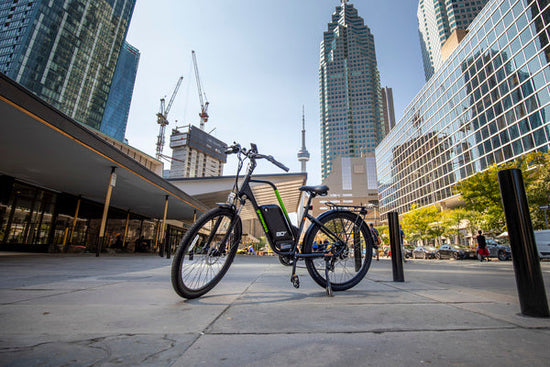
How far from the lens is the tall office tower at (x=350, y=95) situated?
469 ft

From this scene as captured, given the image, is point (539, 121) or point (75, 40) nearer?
point (539, 121)

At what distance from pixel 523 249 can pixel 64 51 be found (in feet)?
326

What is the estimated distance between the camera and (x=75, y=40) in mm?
75562

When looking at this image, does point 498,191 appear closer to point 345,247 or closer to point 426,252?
point 426,252

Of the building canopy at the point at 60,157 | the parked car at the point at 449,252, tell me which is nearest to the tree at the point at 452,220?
the parked car at the point at 449,252

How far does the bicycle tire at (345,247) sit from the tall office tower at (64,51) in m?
84.6

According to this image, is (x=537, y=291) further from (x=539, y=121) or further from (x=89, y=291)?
(x=539, y=121)

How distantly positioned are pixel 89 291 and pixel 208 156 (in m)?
162

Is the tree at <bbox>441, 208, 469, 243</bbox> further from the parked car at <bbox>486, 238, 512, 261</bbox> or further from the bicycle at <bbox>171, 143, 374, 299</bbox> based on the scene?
the bicycle at <bbox>171, 143, 374, 299</bbox>

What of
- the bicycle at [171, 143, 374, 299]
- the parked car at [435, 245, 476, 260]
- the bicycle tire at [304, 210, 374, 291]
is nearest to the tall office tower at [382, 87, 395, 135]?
the parked car at [435, 245, 476, 260]

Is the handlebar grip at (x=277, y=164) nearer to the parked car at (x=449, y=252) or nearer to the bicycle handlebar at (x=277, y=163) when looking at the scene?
the bicycle handlebar at (x=277, y=163)

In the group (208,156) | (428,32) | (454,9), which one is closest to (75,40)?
(208,156)

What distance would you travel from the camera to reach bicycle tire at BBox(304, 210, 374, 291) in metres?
2.81

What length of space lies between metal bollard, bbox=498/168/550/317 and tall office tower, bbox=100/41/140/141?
120m
